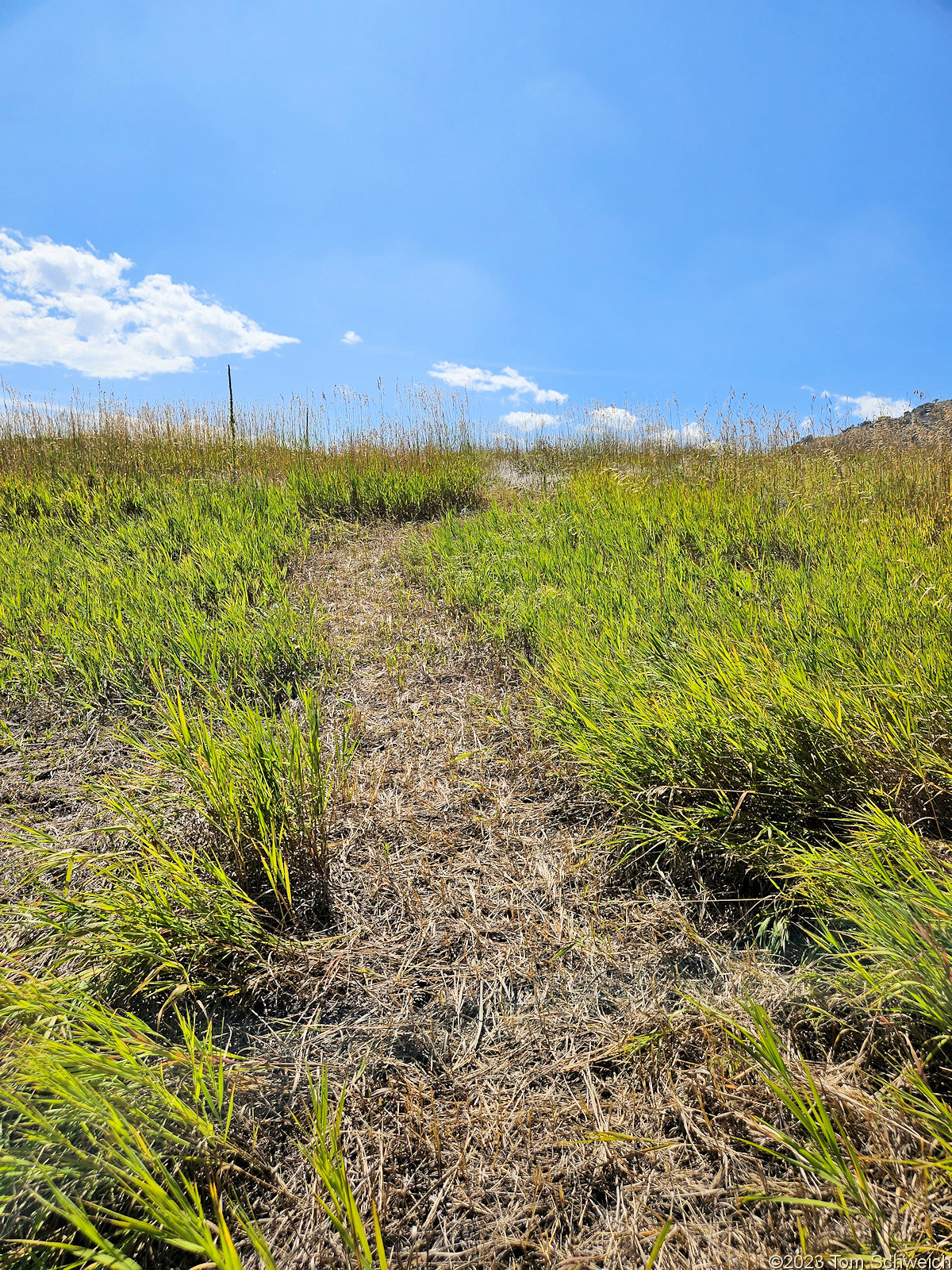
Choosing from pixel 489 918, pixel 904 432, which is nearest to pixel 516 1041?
pixel 489 918

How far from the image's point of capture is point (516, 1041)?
130 cm

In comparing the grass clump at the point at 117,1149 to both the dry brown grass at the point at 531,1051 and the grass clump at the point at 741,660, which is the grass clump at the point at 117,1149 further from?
the grass clump at the point at 741,660

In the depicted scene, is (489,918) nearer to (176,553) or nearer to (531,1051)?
(531,1051)

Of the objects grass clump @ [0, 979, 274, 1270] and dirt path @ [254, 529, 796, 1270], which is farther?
dirt path @ [254, 529, 796, 1270]

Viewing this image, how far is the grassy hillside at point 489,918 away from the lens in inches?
38.7

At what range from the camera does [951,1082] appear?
104cm

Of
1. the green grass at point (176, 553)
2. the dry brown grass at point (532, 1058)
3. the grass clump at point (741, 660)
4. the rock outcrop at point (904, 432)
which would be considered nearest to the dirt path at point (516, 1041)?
the dry brown grass at point (532, 1058)

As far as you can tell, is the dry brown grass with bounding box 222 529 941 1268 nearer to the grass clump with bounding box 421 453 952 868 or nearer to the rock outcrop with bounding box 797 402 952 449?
the grass clump with bounding box 421 453 952 868

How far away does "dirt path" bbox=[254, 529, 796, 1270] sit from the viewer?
1.00m

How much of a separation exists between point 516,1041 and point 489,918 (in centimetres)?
37

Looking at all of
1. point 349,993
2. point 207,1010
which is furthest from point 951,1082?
point 207,1010

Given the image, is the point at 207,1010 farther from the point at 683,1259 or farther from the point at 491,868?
the point at 683,1259

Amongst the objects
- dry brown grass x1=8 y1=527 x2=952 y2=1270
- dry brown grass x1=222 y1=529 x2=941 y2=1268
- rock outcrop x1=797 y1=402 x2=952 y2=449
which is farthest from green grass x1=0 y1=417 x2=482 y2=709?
rock outcrop x1=797 y1=402 x2=952 y2=449

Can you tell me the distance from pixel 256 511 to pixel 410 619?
255 centimetres
